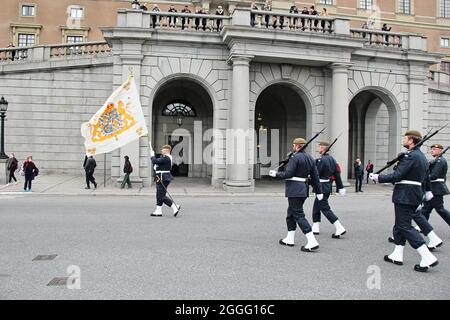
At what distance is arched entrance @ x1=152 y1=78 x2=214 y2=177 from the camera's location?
25688 mm

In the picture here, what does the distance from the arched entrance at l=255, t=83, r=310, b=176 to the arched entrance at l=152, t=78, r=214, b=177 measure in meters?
3.54

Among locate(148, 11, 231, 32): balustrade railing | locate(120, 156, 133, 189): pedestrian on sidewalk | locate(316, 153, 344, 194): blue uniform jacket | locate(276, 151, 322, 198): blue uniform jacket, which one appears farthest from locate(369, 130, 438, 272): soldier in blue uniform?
locate(148, 11, 231, 32): balustrade railing

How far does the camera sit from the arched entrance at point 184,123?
25688 millimetres

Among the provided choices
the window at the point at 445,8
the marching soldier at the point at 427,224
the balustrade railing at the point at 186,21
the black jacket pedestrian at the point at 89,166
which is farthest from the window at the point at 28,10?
the window at the point at 445,8

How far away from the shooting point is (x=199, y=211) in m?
12.4

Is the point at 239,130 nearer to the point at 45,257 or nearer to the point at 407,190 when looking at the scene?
the point at 407,190

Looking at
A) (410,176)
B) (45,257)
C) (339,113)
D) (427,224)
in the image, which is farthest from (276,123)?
(45,257)

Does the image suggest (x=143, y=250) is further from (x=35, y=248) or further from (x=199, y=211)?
(x=199, y=211)

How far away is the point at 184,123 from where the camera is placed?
Answer: 26.1 m

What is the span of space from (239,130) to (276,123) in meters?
8.17

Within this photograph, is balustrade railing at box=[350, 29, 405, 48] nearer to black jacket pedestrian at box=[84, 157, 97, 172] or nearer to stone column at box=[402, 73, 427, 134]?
stone column at box=[402, 73, 427, 134]

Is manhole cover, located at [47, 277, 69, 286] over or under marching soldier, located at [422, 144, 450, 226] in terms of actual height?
under

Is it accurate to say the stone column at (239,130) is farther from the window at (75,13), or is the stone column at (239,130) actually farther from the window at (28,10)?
the window at (28,10)
